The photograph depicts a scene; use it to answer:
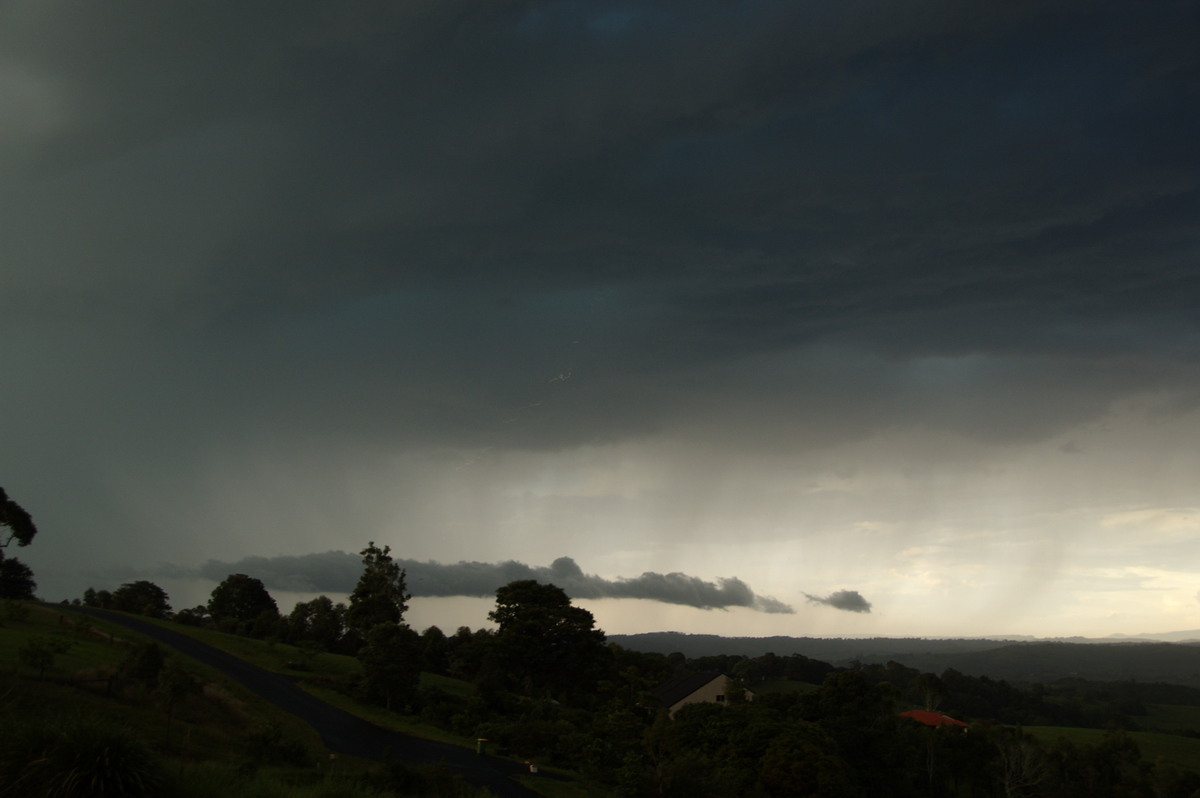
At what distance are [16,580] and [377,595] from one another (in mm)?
45766

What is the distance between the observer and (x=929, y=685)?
280 ft

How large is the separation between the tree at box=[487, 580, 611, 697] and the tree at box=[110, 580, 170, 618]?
44.7 m

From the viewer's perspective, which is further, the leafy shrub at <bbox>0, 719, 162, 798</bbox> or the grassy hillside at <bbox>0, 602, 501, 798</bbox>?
the grassy hillside at <bbox>0, 602, 501, 798</bbox>

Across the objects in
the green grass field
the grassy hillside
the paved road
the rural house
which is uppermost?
the grassy hillside

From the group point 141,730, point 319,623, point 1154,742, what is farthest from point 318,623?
point 1154,742

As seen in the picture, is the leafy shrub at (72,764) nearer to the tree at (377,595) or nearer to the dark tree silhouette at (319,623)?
the tree at (377,595)

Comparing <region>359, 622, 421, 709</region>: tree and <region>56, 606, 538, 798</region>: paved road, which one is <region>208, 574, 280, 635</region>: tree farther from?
<region>359, 622, 421, 709</region>: tree

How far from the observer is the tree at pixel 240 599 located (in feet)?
334

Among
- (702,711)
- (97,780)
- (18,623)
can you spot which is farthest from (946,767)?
(18,623)

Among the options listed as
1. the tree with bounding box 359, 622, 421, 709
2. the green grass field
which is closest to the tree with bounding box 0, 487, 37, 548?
the tree with bounding box 359, 622, 421, 709

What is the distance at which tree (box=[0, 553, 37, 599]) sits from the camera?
7538cm

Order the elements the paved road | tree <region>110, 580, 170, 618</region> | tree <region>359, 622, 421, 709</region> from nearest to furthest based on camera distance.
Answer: the paved road < tree <region>359, 622, 421, 709</region> < tree <region>110, 580, 170, 618</region>

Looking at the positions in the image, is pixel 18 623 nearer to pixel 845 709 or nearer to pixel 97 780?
pixel 97 780

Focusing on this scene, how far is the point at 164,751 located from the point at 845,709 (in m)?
44.5
